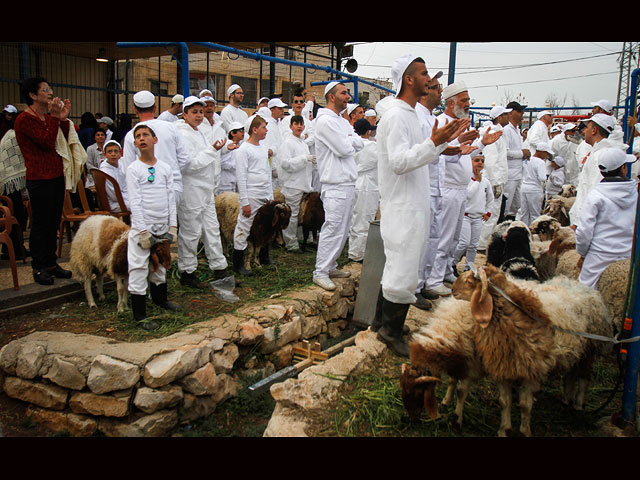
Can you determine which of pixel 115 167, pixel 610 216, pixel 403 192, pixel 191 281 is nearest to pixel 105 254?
pixel 191 281

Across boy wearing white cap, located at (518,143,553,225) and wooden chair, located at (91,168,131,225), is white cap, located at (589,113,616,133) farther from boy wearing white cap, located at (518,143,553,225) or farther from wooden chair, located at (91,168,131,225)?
wooden chair, located at (91,168,131,225)

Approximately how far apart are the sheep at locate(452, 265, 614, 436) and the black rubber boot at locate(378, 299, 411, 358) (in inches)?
38.2

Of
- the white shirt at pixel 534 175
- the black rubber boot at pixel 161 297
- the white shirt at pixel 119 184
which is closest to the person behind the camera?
the black rubber boot at pixel 161 297

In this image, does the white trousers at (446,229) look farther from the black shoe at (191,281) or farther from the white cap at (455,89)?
the black shoe at (191,281)

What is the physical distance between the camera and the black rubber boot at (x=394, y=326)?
14.7 feet

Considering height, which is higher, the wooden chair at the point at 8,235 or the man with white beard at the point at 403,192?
the man with white beard at the point at 403,192

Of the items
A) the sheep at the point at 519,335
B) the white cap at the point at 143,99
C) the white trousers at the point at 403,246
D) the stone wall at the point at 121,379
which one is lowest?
the stone wall at the point at 121,379

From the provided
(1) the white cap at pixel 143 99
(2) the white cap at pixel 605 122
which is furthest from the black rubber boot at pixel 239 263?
(2) the white cap at pixel 605 122

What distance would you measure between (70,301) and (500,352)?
539 centimetres

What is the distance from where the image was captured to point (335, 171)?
6625mm

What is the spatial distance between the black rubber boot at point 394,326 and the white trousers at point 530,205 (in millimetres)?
7040

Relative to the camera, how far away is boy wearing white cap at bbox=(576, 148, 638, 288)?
4.68 meters

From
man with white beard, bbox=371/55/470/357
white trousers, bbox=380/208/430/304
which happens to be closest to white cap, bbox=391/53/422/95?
man with white beard, bbox=371/55/470/357

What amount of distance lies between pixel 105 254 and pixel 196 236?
1.19 metres
